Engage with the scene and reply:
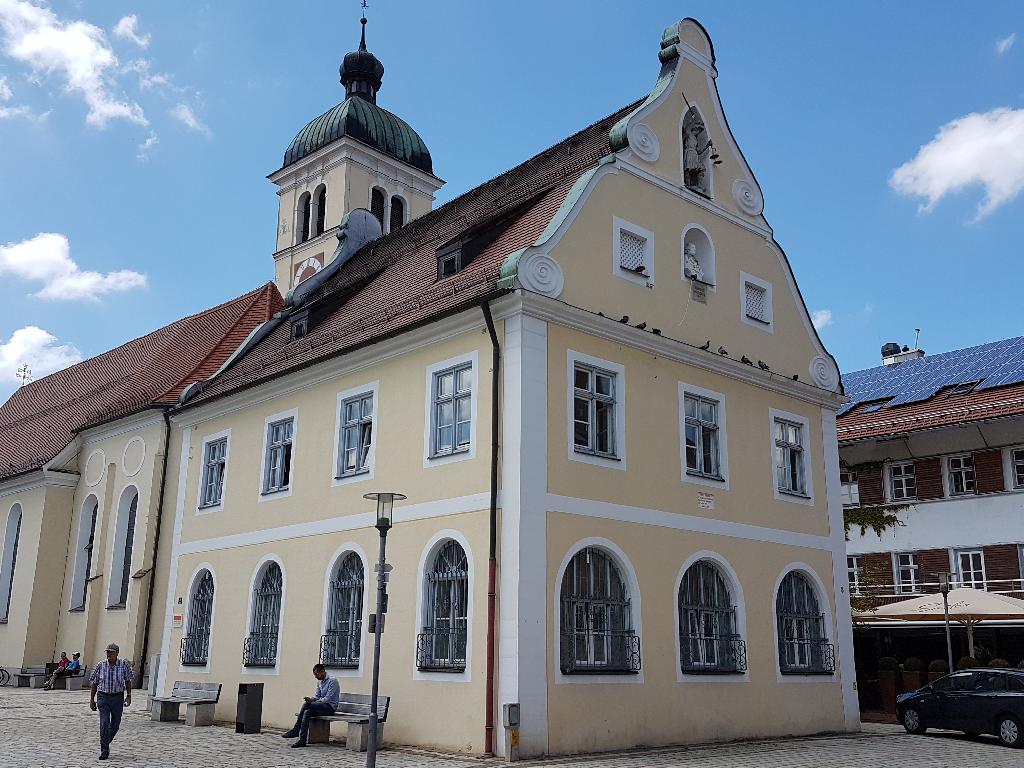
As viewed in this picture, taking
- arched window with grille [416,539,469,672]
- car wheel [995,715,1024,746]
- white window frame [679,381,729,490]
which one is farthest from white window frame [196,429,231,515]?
car wheel [995,715,1024,746]

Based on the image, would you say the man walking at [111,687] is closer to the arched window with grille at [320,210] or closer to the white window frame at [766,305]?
the white window frame at [766,305]

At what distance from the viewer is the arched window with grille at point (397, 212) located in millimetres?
41188

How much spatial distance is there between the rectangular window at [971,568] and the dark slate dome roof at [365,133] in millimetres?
24377

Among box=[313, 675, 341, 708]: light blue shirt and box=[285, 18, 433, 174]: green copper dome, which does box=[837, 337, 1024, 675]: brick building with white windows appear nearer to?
box=[313, 675, 341, 708]: light blue shirt

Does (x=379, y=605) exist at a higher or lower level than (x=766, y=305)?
lower

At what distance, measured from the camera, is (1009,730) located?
1783cm

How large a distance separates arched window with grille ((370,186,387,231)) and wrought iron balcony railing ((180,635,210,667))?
2194 cm

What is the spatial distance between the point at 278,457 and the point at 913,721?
12.5 metres

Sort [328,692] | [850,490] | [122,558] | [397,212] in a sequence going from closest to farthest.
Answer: [328,692] < [122,558] < [850,490] < [397,212]

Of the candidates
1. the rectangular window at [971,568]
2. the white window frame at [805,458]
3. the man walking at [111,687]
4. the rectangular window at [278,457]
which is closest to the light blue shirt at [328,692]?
the man walking at [111,687]

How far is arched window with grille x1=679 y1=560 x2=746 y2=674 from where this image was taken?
17.0 meters

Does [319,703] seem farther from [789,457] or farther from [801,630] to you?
[789,457]

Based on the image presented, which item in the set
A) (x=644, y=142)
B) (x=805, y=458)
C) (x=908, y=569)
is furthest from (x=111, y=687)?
(x=908, y=569)

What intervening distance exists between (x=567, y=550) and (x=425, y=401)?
133 inches
